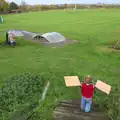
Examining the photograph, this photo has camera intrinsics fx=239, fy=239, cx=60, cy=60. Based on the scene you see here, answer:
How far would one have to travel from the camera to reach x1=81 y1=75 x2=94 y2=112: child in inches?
263

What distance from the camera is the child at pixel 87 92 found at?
21.9ft

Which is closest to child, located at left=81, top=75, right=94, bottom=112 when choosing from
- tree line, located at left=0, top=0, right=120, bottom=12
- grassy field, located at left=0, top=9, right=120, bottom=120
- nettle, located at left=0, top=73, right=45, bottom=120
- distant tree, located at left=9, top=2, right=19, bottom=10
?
grassy field, located at left=0, top=9, right=120, bottom=120

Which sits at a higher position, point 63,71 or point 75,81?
point 75,81

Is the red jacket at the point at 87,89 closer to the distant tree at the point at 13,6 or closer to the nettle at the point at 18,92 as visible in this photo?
the nettle at the point at 18,92

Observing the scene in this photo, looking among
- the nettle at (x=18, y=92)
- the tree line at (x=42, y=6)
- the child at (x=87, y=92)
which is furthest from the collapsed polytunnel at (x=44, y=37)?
the tree line at (x=42, y=6)

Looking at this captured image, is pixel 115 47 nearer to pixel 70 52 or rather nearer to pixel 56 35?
pixel 70 52

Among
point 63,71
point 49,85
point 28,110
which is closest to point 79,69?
point 63,71

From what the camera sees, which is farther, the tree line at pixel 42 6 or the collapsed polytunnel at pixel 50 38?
the tree line at pixel 42 6

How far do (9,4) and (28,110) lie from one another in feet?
160

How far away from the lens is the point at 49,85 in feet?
32.7

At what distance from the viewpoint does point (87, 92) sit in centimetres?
676

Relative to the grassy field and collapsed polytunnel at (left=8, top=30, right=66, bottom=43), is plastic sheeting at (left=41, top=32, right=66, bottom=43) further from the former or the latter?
the grassy field

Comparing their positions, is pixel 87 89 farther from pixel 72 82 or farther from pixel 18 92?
pixel 18 92

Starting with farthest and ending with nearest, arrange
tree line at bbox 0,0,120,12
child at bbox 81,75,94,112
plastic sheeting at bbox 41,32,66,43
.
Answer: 1. tree line at bbox 0,0,120,12
2. plastic sheeting at bbox 41,32,66,43
3. child at bbox 81,75,94,112
